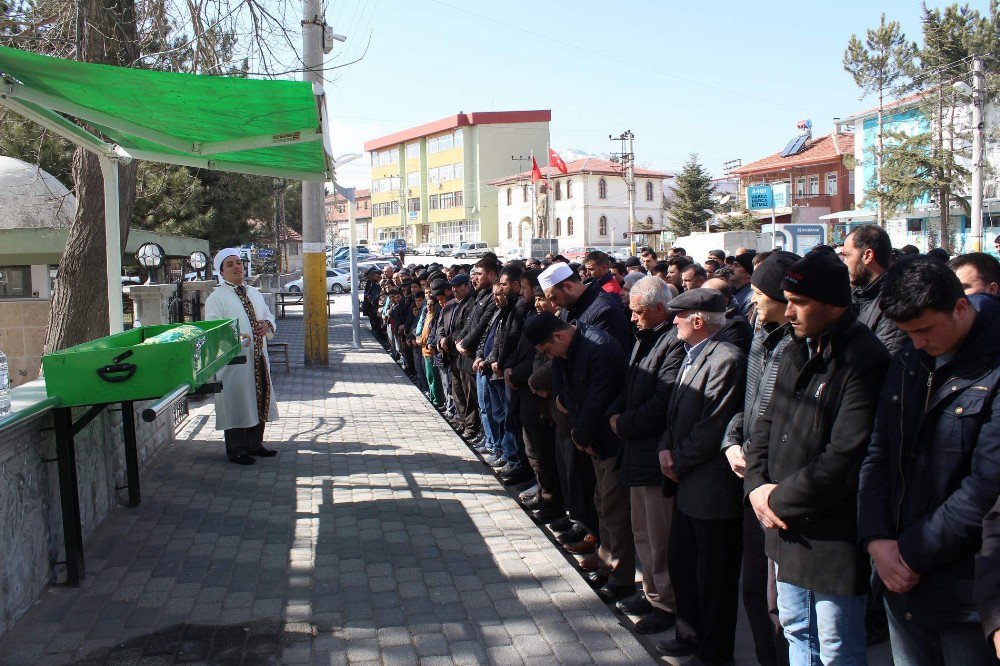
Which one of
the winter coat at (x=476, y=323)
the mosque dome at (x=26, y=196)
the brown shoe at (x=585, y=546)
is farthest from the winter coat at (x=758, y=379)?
the mosque dome at (x=26, y=196)

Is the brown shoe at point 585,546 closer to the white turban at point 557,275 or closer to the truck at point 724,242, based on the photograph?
the white turban at point 557,275

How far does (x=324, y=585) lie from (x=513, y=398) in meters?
2.62

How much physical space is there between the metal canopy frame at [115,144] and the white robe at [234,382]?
42.8 inches

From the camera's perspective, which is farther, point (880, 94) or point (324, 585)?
point (880, 94)

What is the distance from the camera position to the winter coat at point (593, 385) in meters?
4.96

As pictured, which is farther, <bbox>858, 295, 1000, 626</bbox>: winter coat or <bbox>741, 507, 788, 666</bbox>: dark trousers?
<bbox>741, 507, 788, 666</bbox>: dark trousers

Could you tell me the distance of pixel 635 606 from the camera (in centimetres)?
474

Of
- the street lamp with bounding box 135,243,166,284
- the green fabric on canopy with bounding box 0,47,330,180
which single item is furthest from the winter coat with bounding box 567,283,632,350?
the street lamp with bounding box 135,243,166,284

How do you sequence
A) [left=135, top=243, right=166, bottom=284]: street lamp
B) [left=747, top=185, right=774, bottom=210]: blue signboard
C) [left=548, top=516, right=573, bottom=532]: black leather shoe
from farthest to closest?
[left=747, top=185, right=774, bottom=210]: blue signboard, [left=135, top=243, right=166, bottom=284]: street lamp, [left=548, top=516, right=573, bottom=532]: black leather shoe

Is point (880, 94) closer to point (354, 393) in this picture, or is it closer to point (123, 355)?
point (354, 393)

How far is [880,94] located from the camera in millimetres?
40344

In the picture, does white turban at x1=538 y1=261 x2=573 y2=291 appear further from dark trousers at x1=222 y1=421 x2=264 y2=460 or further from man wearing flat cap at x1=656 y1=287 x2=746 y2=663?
dark trousers at x1=222 y1=421 x2=264 y2=460

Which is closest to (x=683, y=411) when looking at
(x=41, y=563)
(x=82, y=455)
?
(x=41, y=563)

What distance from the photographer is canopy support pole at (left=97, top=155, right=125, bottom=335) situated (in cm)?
650
